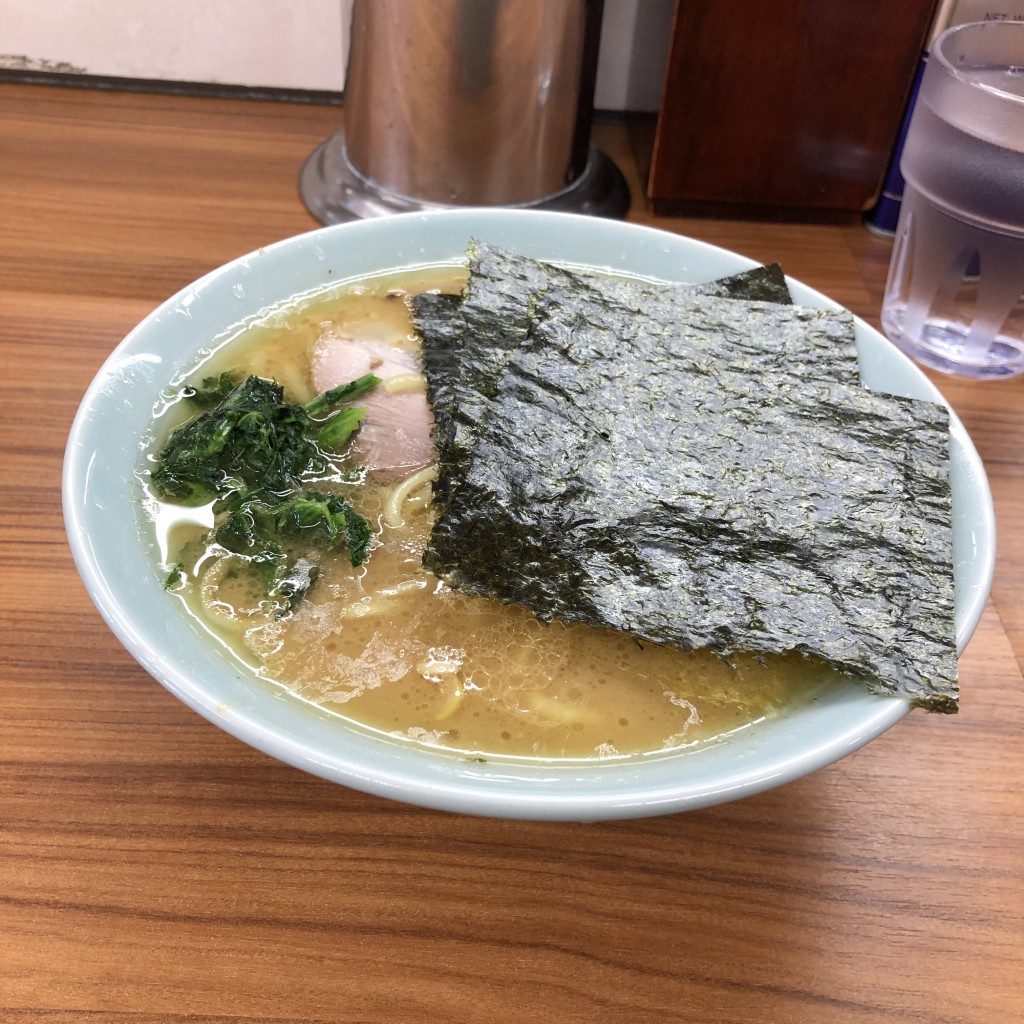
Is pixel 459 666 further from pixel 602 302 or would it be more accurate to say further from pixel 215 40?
pixel 215 40

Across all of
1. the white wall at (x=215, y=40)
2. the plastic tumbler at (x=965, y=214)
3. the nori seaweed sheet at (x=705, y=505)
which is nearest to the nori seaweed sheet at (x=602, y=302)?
the nori seaweed sheet at (x=705, y=505)

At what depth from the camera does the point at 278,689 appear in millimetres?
823

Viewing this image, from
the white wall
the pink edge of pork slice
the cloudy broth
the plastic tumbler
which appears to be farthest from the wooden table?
the white wall

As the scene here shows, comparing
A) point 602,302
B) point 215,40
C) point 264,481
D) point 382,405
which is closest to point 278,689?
point 264,481

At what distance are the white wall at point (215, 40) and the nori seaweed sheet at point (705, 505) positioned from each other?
1.09m

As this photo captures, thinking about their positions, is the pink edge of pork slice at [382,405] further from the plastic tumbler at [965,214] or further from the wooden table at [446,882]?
the plastic tumbler at [965,214]

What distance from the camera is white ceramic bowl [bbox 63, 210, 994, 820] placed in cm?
67

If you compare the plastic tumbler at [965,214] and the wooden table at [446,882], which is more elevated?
the plastic tumbler at [965,214]

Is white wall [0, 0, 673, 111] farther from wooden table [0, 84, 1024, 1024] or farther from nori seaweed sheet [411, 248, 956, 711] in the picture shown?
wooden table [0, 84, 1024, 1024]

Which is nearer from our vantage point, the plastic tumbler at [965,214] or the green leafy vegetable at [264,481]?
the green leafy vegetable at [264,481]

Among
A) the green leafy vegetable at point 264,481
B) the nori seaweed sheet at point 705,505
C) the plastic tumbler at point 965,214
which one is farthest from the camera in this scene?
the plastic tumbler at point 965,214

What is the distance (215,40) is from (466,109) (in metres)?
0.75

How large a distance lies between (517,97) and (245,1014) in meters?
1.29

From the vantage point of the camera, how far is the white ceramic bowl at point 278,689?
0.67 metres
